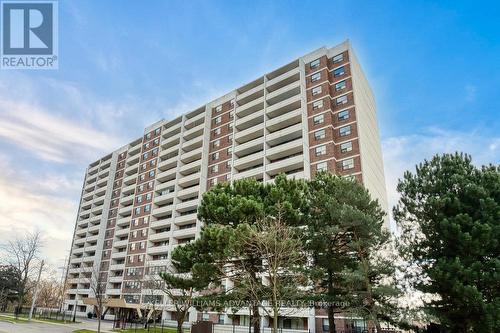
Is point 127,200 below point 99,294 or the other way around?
the other way around

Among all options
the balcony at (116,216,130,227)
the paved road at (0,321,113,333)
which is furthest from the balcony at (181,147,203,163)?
the paved road at (0,321,113,333)

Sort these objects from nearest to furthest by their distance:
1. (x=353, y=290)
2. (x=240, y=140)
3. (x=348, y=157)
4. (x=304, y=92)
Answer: (x=353, y=290), (x=348, y=157), (x=304, y=92), (x=240, y=140)

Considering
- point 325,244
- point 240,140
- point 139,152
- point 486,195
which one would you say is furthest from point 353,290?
point 139,152

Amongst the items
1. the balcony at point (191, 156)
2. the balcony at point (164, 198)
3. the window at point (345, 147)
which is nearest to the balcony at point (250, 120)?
the balcony at point (191, 156)

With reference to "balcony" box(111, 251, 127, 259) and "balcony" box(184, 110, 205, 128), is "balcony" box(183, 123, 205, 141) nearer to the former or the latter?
"balcony" box(184, 110, 205, 128)

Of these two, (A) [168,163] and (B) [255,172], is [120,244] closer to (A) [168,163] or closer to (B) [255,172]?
(A) [168,163]

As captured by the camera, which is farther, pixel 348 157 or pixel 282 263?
pixel 348 157

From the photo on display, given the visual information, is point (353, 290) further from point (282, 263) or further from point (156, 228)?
point (156, 228)

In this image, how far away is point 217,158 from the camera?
207 ft

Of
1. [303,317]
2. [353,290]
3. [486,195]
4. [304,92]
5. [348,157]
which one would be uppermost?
[304,92]

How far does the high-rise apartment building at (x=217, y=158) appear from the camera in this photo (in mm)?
47250

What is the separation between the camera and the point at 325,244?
23.4 meters

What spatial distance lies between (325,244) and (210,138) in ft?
153

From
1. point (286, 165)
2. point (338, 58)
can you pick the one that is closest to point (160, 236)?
point (286, 165)
